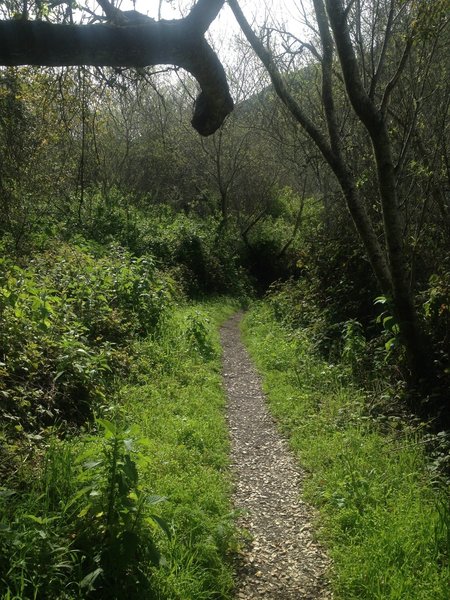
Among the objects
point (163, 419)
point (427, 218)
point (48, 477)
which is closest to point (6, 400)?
point (48, 477)

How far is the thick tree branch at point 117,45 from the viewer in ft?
9.17

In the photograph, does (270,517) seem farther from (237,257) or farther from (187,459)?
(237,257)

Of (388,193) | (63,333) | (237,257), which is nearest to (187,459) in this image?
(63,333)

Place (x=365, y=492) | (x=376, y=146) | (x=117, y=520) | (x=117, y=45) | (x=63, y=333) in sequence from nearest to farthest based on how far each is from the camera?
(x=117, y=45), (x=117, y=520), (x=365, y=492), (x=376, y=146), (x=63, y=333)

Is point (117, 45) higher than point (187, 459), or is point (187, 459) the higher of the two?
point (117, 45)

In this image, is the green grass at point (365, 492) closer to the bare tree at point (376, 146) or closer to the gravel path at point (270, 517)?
the gravel path at point (270, 517)

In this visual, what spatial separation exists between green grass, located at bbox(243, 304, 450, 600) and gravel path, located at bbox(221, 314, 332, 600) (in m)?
0.15

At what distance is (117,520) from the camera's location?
127 inches

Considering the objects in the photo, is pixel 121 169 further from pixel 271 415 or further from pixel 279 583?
pixel 279 583

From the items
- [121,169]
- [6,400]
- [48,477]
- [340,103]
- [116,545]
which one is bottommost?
[116,545]

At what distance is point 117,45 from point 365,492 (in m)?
4.13

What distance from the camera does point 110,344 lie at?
7.32 m

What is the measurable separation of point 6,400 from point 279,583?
3028 millimetres

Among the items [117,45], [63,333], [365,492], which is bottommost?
[365,492]
